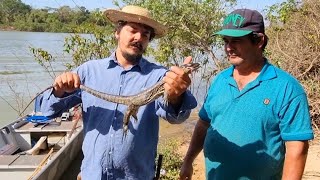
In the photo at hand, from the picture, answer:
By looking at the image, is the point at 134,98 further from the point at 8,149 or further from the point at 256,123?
the point at 8,149

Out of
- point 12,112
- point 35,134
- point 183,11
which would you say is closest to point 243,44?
point 35,134

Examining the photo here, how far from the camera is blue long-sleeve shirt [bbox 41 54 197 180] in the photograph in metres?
2.80

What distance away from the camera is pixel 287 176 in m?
2.65

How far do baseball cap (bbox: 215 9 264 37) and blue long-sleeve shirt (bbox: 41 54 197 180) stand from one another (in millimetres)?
539

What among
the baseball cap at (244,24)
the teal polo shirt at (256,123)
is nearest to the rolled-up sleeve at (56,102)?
the teal polo shirt at (256,123)

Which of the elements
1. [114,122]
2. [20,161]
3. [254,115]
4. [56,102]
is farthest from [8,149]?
[254,115]

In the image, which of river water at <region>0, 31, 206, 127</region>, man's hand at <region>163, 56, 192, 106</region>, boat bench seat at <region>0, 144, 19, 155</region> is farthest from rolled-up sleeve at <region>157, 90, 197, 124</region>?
river water at <region>0, 31, 206, 127</region>

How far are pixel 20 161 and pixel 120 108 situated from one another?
4.67 m

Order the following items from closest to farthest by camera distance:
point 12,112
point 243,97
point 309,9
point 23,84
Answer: point 243,97 < point 309,9 < point 12,112 < point 23,84

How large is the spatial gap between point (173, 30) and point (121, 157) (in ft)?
28.9

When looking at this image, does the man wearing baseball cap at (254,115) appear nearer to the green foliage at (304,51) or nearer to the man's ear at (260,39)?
the man's ear at (260,39)

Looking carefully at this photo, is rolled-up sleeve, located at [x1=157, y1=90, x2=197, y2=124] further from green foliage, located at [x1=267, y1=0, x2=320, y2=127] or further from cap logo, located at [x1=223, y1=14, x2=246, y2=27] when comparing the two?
green foliage, located at [x1=267, y1=0, x2=320, y2=127]

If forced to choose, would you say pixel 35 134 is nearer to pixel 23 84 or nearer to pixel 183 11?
pixel 183 11

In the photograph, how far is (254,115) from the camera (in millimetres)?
2746
